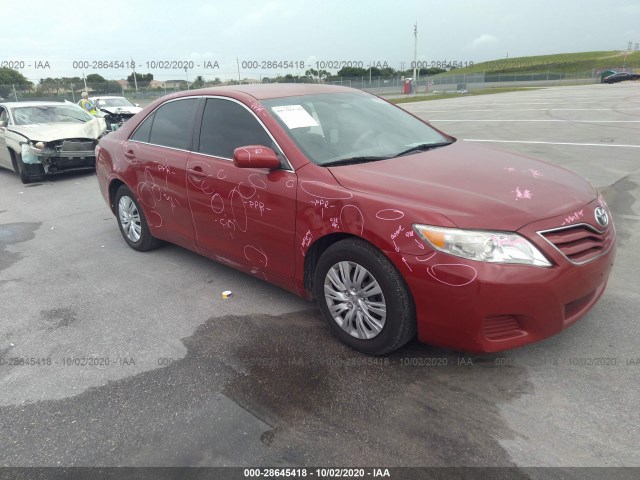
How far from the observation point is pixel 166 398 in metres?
2.84

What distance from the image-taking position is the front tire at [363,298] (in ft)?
9.16

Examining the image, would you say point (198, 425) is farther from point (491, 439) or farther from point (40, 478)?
point (491, 439)

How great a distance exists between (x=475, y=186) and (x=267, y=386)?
1.71 m

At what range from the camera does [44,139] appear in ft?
30.2

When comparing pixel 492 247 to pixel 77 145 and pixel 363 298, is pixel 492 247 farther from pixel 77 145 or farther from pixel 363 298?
pixel 77 145

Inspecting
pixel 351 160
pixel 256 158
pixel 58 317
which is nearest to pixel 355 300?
pixel 351 160

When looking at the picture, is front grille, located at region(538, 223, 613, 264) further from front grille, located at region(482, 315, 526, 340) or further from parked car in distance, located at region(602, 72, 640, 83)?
parked car in distance, located at region(602, 72, 640, 83)

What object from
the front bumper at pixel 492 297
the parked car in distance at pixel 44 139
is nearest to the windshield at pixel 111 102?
the parked car in distance at pixel 44 139

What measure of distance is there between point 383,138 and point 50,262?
372 cm

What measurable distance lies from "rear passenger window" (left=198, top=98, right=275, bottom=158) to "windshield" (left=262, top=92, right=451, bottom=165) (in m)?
0.19

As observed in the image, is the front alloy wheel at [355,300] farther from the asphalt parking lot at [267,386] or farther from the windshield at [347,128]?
the windshield at [347,128]

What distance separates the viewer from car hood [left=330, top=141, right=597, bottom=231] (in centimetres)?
265

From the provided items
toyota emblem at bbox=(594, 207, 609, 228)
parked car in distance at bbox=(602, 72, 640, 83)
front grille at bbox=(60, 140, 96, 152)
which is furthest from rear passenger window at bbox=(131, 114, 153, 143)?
parked car in distance at bbox=(602, 72, 640, 83)

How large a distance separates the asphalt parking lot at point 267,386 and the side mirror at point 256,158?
46.1 inches
